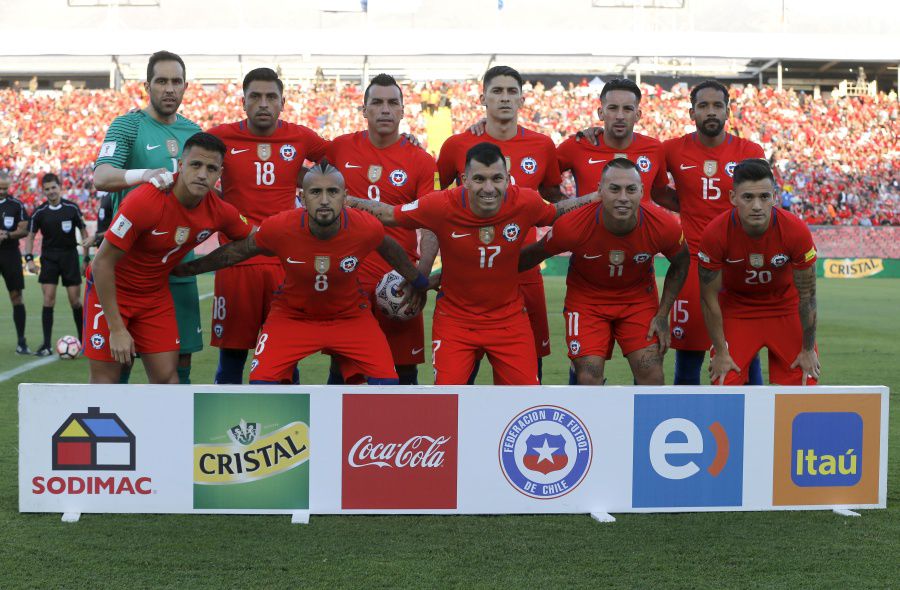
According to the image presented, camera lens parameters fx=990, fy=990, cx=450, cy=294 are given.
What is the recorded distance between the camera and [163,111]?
5504 millimetres

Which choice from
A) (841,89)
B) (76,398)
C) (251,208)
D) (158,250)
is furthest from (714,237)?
(841,89)

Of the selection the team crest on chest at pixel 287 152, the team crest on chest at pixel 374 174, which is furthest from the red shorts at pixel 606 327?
the team crest on chest at pixel 287 152

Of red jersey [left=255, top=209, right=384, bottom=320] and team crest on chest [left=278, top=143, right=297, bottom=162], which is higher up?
team crest on chest [left=278, top=143, right=297, bottom=162]

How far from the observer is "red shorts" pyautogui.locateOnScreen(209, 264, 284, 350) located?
564 centimetres

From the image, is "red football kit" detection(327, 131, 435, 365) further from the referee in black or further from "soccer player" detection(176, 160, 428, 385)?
the referee in black

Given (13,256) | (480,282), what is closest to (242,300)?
(480,282)

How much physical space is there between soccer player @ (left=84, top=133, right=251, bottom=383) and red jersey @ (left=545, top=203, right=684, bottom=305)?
1727mm

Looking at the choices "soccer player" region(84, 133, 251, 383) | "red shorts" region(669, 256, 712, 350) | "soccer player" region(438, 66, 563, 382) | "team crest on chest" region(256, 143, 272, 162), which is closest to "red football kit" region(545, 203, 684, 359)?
"soccer player" region(438, 66, 563, 382)

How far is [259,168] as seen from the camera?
18.5ft

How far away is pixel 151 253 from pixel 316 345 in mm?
968

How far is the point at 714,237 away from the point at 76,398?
330 cm

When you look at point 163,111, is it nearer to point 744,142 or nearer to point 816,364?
point 744,142

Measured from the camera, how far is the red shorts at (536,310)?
5.83 meters

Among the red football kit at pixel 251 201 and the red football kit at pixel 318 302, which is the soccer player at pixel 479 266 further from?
the red football kit at pixel 251 201
